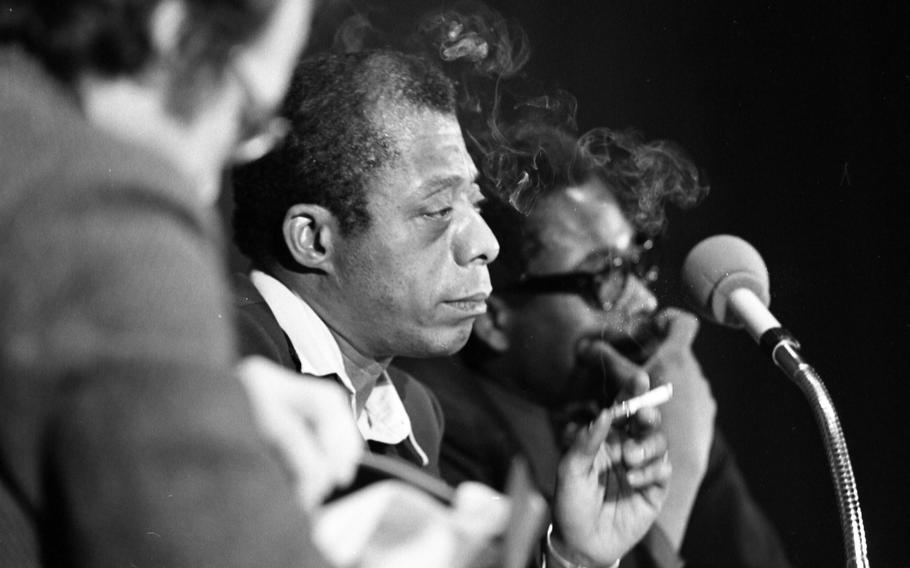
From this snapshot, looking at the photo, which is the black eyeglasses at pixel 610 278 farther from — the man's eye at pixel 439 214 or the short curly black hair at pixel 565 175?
the man's eye at pixel 439 214

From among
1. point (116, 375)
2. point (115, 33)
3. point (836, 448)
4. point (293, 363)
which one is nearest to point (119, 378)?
point (116, 375)

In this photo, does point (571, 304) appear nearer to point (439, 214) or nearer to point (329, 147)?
point (439, 214)

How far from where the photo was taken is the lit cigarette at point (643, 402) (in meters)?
1.41

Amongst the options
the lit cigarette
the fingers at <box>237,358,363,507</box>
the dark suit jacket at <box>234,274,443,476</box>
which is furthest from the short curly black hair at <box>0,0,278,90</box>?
the lit cigarette

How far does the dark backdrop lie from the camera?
1444 mm

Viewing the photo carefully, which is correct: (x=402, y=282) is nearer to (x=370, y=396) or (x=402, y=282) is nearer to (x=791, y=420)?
(x=370, y=396)

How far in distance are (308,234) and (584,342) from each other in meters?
0.48

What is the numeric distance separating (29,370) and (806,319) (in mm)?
1271

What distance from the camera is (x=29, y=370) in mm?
456

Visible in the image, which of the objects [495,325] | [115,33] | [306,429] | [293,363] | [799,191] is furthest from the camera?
[799,191]

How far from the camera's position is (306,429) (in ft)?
2.55

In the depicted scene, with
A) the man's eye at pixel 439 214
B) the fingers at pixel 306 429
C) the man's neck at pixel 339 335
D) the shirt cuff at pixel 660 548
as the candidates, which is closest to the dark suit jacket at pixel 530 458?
the shirt cuff at pixel 660 548

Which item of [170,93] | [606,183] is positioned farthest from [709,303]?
[170,93]

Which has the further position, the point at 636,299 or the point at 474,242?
the point at 636,299
